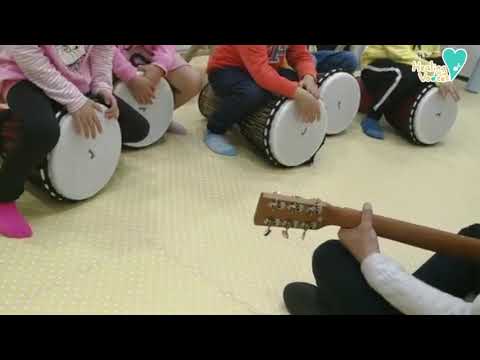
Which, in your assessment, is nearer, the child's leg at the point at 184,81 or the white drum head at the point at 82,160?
the white drum head at the point at 82,160

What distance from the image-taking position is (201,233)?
1.26 metres

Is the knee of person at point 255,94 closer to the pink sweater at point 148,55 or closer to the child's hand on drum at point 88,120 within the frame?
the pink sweater at point 148,55

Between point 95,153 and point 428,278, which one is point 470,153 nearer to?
point 428,278

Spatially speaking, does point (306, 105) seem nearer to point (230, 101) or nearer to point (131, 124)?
point (230, 101)

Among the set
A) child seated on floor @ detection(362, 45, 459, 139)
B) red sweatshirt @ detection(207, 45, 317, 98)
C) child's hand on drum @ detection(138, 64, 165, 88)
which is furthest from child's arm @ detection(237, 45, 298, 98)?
child seated on floor @ detection(362, 45, 459, 139)

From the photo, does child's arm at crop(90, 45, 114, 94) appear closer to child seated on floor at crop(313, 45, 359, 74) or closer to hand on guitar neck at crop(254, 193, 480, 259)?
hand on guitar neck at crop(254, 193, 480, 259)

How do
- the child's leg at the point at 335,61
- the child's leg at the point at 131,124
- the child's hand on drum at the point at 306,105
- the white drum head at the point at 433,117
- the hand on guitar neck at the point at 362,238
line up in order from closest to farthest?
1. the hand on guitar neck at the point at 362,238
2. the child's leg at the point at 131,124
3. the child's hand on drum at the point at 306,105
4. the white drum head at the point at 433,117
5. the child's leg at the point at 335,61

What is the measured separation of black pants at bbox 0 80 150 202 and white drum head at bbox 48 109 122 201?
0.03 metres

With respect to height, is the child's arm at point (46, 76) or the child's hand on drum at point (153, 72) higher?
the child's arm at point (46, 76)

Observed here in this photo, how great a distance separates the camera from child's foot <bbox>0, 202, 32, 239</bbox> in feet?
3.66

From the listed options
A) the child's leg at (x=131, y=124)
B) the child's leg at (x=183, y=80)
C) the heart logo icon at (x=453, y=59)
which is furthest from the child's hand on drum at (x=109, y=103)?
the heart logo icon at (x=453, y=59)

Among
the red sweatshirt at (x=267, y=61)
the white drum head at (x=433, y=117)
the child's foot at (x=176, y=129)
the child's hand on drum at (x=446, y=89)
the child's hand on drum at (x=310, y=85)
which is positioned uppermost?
the red sweatshirt at (x=267, y=61)

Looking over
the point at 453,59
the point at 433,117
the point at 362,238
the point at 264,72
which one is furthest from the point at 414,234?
the point at 453,59

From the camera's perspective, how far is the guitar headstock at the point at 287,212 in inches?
32.1
